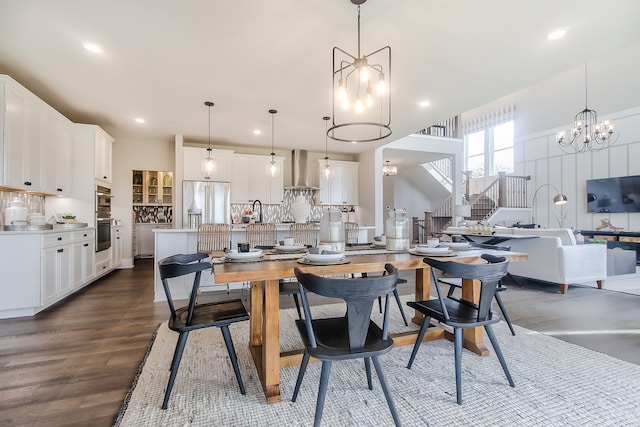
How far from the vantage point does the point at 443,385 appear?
74.7 inches

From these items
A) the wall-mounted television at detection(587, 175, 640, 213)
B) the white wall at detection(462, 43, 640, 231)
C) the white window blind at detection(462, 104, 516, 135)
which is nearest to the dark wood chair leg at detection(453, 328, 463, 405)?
the wall-mounted television at detection(587, 175, 640, 213)

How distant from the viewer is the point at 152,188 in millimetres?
8062

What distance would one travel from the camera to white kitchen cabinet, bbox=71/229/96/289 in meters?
4.12

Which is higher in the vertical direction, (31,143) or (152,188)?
(31,143)

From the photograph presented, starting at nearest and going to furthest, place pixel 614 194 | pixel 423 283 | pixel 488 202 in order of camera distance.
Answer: pixel 423 283 → pixel 614 194 → pixel 488 202

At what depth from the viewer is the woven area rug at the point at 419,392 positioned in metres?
1.58

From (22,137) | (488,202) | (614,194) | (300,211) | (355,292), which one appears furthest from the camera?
(488,202)

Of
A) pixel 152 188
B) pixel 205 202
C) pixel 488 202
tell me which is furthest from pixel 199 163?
pixel 488 202

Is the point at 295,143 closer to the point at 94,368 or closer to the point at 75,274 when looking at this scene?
the point at 75,274

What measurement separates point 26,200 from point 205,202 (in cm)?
274

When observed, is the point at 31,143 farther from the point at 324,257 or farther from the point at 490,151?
the point at 490,151

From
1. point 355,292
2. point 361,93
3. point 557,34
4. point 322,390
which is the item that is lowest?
point 322,390

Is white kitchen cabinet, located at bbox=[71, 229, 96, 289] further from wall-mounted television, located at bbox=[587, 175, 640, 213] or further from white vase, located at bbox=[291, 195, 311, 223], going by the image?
wall-mounted television, located at bbox=[587, 175, 640, 213]

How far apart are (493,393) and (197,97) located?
14.9 feet
